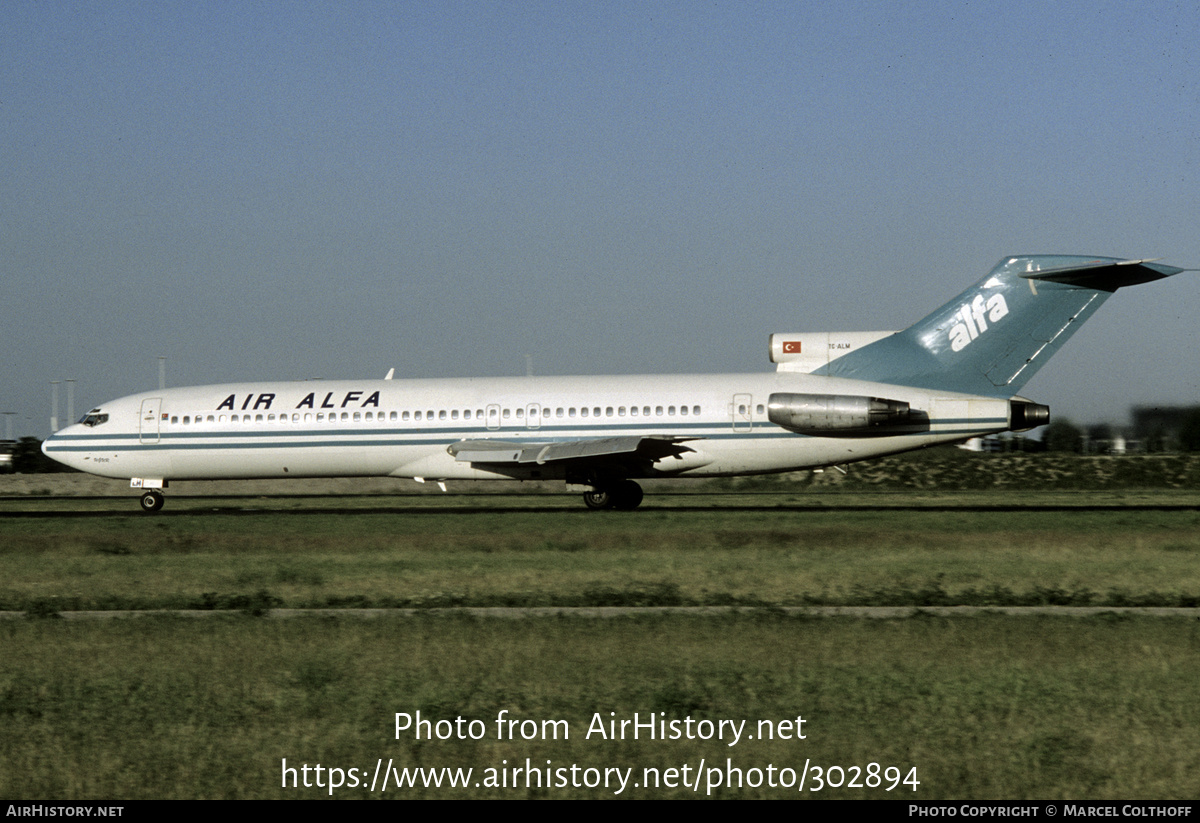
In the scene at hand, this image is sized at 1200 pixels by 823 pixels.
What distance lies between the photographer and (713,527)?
1048 inches

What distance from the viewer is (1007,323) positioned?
31.9 metres

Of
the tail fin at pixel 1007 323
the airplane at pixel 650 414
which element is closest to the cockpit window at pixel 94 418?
the airplane at pixel 650 414

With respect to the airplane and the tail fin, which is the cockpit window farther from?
the tail fin

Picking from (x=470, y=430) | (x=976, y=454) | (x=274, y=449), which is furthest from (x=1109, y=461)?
(x=274, y=449)

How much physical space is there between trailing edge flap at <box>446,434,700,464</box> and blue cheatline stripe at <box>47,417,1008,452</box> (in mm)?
240

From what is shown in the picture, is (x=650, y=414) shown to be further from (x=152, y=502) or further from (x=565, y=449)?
(x=152, y=502)

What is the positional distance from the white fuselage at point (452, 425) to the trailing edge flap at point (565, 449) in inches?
8.6

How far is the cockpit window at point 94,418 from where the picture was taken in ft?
123

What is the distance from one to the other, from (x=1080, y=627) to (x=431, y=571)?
399 inches

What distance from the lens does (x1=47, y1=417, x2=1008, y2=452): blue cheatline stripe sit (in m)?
32.6

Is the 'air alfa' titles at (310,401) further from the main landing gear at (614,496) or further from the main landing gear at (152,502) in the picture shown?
the main landing gear at (614,496)

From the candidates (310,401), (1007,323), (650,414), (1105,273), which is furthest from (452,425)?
(1105,273)

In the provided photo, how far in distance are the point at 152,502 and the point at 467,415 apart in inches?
399

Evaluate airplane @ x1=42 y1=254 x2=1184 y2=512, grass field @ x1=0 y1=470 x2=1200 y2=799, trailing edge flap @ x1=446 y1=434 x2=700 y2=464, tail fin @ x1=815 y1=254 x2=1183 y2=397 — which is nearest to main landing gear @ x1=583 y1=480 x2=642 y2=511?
airplane @ x1=42 y1=254 x2=1184 y2=512
